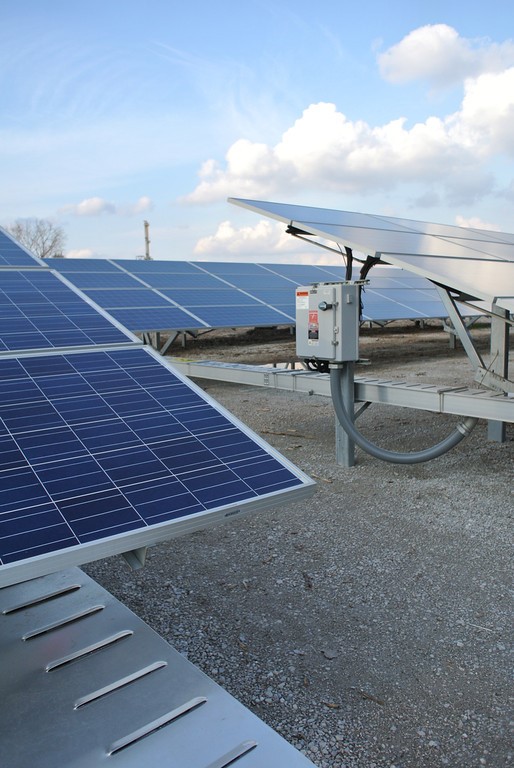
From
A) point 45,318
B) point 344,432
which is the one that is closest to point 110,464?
point 45,318

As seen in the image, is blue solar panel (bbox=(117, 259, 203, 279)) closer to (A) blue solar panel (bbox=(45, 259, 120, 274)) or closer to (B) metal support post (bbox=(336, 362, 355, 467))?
(A) blue solar panel (bbox=(45, 259, 120, 274))

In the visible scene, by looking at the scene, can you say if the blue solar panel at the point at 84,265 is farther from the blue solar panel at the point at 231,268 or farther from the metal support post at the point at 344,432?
the metal support post at the point at 344,432

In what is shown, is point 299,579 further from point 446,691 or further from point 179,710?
point 179,710

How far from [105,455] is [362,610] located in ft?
7.88

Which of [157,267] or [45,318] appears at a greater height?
[157,267]

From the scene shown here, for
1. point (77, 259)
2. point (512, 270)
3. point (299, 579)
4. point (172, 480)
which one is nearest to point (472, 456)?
point (512, 270)

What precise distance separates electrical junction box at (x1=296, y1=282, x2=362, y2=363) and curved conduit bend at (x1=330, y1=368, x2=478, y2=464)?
268mm

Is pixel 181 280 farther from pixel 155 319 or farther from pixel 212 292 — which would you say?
pixel 155 319

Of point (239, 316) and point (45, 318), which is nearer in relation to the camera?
point (45, 318)

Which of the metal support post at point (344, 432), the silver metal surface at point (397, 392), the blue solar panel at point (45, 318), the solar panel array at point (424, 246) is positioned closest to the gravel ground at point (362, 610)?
the metal support post at point (344, 432)

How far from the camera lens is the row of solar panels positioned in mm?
14609

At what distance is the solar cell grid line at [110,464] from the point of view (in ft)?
8.02

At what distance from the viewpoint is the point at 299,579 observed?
4859 millimetres

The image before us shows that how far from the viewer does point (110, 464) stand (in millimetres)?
2932
